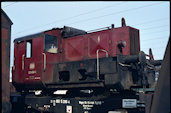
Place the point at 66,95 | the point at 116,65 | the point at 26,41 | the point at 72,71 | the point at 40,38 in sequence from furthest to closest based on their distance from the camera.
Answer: the point at 26,41, the point at 40,38, the point at 66,95, the point at 72,71, the point at 116,65

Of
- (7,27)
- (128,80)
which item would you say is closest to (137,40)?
(128,80)

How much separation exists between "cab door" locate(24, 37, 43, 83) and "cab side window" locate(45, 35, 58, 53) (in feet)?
0.86

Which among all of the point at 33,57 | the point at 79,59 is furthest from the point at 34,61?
the point at 79,59

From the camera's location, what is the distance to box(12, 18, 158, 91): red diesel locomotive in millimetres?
6602

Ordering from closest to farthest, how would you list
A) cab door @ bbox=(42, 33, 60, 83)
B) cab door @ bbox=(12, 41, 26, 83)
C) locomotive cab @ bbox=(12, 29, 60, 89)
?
1. cab door @ bbox=(42, 33, 60, 83)
2. locomotive cab @ bbox=(12, 29, 60, 89)
3. cab door @ bbox=(12, 41, 26, 83)

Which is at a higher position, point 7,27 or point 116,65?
point 7,27

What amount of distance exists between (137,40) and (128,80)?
1956 millimetres

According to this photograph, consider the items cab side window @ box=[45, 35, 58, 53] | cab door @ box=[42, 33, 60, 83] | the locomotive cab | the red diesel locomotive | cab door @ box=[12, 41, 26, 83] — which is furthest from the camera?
cab door @ box=[12, 41, 26, 83]

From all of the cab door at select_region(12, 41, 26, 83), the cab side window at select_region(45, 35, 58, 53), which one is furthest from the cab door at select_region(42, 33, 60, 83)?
the cab door at select_region(12, 41, 26, 83)

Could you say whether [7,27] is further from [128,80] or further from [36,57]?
[128,80]

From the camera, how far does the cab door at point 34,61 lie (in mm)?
8422

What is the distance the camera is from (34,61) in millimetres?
8625

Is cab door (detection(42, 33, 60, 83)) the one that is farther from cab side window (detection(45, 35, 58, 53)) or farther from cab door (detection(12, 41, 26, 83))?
cab door (detection(12, 41, 26, 83))

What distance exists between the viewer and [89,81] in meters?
6.88
